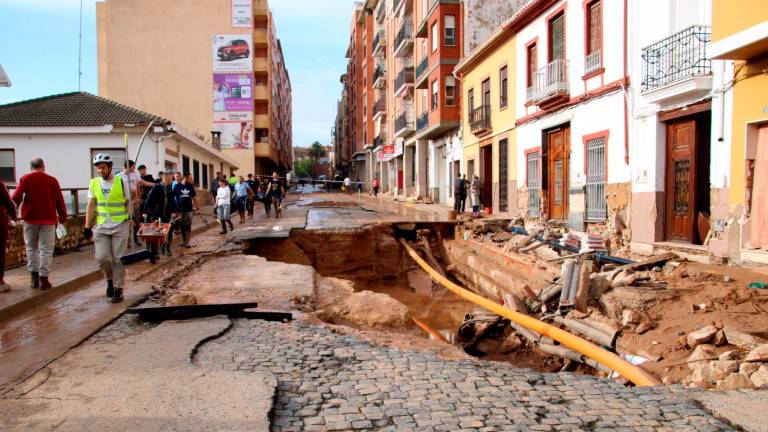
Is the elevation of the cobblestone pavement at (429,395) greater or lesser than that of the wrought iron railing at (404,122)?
lesser

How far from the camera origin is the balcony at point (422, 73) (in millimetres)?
28375

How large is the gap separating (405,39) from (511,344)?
96.5 ft

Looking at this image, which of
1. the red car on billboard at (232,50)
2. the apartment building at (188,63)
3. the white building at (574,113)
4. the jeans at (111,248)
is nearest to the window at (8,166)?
the jeans at (111,248)

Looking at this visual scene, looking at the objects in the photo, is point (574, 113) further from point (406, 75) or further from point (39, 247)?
point (406, 75)

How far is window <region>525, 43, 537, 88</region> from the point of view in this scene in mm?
17125

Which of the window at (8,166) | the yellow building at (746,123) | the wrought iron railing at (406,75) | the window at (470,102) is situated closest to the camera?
the yellow building at (746,123)

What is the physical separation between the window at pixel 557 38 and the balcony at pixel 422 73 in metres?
12.6

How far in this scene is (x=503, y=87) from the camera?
65.5ft

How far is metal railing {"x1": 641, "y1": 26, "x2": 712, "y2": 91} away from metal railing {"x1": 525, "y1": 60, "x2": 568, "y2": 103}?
3565 millimetres

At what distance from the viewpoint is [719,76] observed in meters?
9.17

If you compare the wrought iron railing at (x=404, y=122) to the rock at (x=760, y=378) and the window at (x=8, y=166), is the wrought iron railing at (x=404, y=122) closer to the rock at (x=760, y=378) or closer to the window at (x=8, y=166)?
the window at (x=8, y=166)

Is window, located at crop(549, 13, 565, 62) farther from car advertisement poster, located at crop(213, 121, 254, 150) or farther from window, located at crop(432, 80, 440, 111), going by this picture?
car advertisement poster, located at crop(213, 121, 254, 150)

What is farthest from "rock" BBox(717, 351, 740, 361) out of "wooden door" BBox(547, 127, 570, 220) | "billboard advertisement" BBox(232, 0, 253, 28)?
"billboard advertisement" BBox(232, 0, 253, 28)

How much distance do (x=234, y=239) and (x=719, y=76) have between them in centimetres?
1057
